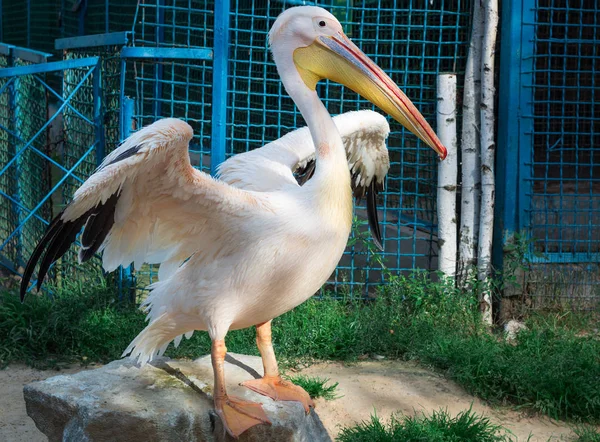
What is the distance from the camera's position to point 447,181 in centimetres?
552

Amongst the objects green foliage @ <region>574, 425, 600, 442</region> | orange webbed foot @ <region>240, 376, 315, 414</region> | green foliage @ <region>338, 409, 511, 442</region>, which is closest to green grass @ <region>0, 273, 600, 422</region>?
green foliage @ <region>574, 425, 600, 442</region>

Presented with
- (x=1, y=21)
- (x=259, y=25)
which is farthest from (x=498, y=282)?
(x=1, y=21)

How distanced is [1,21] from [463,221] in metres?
9.91

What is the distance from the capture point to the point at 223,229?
3424 millimetres

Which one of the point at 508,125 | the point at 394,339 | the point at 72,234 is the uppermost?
the point at 508,125

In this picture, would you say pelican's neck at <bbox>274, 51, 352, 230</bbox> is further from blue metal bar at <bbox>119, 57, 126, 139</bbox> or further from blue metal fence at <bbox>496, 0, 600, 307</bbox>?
blue metal fence at <bbox>496, 0, 600, 307</bbox>

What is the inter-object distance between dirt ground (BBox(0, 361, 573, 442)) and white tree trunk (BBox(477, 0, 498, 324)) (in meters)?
1.04

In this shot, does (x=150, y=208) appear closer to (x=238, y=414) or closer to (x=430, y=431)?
(x=238, y=414)

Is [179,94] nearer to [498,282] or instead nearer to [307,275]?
[498,282]

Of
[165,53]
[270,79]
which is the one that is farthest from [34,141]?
[270,79]

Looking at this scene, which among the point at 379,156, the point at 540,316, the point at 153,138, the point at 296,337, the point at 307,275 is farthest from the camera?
the point at 540,316

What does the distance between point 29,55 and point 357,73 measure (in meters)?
4.32

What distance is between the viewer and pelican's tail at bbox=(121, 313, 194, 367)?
11.9 feet

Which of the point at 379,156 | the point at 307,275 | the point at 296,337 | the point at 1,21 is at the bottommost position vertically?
the point at 296,337
